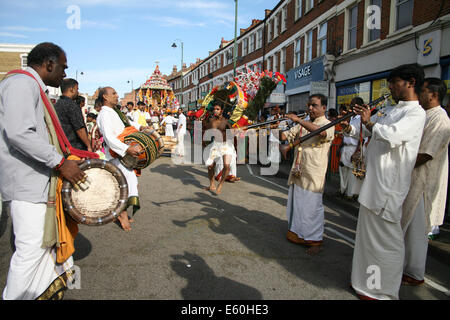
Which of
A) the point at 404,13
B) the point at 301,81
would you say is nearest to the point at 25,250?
the point at 404,13

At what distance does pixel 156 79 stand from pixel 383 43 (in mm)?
13075

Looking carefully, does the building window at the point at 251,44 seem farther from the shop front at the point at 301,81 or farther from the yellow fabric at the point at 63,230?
the yellow fabric at the point at 63,230

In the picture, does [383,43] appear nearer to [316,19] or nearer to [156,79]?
[316,19]

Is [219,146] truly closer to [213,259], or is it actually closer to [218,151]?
[218,151]

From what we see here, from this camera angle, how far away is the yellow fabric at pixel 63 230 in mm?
2518

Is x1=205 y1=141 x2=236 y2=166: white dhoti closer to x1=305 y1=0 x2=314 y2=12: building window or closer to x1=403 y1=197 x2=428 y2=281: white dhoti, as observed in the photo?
x1=403 y1=197 x2=428 y2=281: white dhoti

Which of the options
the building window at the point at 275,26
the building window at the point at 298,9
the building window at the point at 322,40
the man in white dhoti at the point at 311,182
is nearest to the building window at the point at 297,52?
the building window at the point at 298,9

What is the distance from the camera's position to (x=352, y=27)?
15.7m

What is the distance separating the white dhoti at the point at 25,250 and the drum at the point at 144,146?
1665mm

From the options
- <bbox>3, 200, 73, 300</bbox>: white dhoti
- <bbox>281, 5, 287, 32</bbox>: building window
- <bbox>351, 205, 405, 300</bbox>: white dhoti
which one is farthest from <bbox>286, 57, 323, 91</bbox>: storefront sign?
<bbox>3, 200, 73, 300</bbox>: white dhoti

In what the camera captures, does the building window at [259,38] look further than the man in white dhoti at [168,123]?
Yes

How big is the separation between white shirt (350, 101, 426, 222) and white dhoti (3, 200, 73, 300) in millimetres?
2835

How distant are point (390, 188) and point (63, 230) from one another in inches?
112

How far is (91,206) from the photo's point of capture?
2.63 metres
